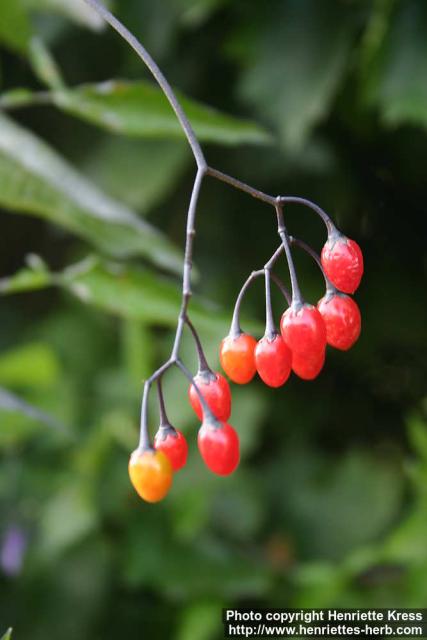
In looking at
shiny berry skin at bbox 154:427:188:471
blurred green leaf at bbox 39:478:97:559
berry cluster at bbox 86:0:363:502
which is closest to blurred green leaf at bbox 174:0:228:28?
blurred green leaf at bbox 39:478:97:559

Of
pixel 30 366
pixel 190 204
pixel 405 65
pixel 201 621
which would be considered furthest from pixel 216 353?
pixel 190 204

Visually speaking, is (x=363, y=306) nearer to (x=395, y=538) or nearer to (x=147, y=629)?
(x=395, y=538)

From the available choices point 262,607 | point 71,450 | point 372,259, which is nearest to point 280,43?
point 372,259

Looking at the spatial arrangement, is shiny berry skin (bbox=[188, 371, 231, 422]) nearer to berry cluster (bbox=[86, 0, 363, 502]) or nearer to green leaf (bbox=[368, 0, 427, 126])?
berry cluster (bbox=[86, 0, 363, 502])

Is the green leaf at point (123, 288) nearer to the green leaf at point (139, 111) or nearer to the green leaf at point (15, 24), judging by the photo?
the green leaf at point (139, 111)

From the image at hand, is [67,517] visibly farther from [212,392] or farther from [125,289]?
[212,392]

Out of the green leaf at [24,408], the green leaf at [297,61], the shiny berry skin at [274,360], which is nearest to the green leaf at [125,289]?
the green leaf at [24,408]
